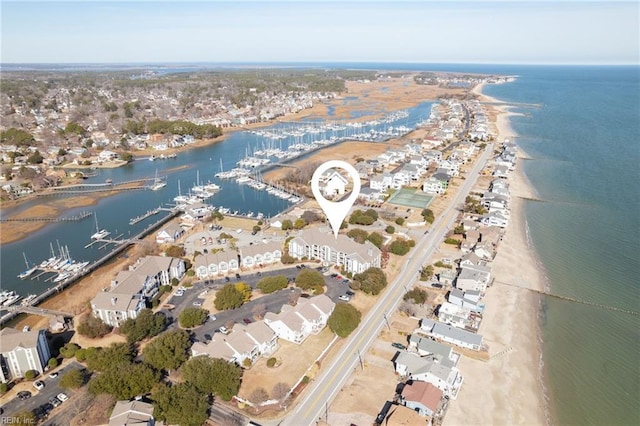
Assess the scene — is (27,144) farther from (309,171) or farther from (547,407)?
(547,407)

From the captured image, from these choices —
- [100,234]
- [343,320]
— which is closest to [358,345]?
[343,320]

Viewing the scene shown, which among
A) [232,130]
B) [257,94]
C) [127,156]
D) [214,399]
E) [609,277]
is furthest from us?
[257,94]

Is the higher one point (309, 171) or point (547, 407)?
point (309, 171)

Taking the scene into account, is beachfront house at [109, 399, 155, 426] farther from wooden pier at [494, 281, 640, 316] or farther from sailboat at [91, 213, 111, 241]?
sailboat at [91, 213, 111, 241]

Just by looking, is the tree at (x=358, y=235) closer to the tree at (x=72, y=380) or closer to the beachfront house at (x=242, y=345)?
the beachfront house at (x=242, y=345)

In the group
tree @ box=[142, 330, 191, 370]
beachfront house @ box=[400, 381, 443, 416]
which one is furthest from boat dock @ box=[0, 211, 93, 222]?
beachfront house @ box=[400, 381, 443, 416]

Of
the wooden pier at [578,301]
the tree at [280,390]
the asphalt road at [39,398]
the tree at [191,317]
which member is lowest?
the wooden pier at [578,301]

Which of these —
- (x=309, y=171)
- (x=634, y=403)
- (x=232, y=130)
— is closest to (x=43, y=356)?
(x=634, y=403)

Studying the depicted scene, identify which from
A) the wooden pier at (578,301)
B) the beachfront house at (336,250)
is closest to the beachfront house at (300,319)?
the beachfront house at (336,250)
